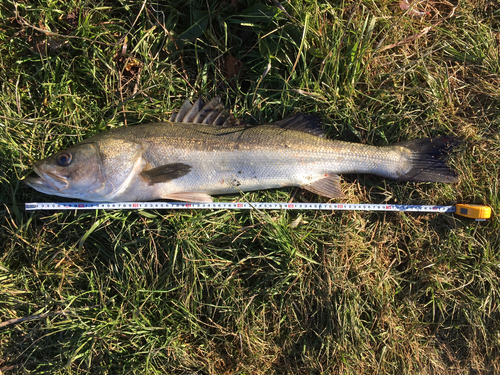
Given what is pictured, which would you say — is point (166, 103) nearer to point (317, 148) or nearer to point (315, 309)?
point (317, 148)

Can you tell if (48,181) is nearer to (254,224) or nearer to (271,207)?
(254,224)

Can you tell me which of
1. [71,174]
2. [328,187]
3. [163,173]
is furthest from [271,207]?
[71,174]

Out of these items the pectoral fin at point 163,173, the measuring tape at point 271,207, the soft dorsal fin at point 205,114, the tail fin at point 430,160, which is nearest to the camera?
the pectoral fin at point 163,173

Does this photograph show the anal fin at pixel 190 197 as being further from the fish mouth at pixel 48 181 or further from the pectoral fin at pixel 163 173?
the fish mouth at pixel 48 181

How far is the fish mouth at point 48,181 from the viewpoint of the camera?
9.80 feet

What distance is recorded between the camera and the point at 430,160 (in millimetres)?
3494

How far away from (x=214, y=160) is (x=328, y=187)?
1380 mm

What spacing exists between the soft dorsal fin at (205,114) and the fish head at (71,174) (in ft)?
3.23

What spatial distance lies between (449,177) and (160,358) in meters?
4.01

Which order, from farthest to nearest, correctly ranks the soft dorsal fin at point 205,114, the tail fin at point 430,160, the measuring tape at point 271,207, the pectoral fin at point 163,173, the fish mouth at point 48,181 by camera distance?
the tail fin at point 430,160 → the soft dorsal fin at point 205,114 → the measuring tape at point 271,207 → the pectoral fin at point 163,173 → the fish mouth at point 48,181

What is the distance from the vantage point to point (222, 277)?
3363 millimetres

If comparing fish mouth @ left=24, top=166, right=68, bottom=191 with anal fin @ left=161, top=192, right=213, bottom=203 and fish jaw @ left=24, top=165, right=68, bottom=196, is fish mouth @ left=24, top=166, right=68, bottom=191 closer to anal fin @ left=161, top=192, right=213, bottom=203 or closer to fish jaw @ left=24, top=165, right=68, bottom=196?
fish jaw @ left=24, top=165, right=68, bottom=196

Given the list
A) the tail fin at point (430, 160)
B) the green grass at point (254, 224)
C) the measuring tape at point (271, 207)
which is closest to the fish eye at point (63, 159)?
the green grass at point (254, 224)

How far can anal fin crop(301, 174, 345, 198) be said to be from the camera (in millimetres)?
3412
